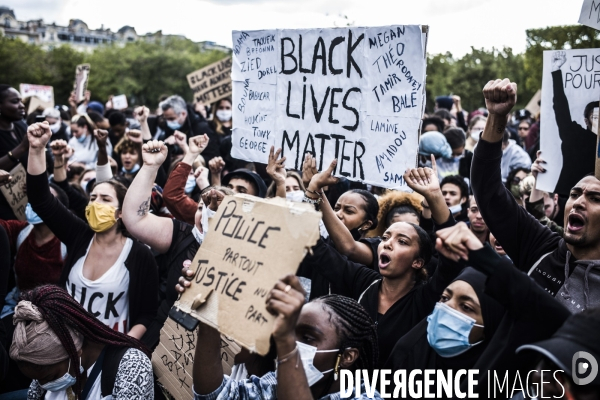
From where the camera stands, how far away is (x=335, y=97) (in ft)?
14.7

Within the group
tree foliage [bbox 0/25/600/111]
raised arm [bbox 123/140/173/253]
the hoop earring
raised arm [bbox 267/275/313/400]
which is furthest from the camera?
tree foliage [bbox 0/25/600/111]

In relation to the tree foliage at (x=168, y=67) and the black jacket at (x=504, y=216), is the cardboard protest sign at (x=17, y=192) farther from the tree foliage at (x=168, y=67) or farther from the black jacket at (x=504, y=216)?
the tree foliage at (x=168, y=67)

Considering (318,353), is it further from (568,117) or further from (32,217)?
(32,217)

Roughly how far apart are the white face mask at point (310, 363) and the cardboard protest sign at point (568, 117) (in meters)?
2.34

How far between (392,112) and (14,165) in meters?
3.73

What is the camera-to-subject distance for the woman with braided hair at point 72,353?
312cm

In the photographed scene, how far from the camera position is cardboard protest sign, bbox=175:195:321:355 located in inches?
88.4

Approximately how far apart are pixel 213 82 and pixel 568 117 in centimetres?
656

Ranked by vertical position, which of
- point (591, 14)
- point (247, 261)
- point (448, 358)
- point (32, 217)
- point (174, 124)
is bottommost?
point (448, 358)

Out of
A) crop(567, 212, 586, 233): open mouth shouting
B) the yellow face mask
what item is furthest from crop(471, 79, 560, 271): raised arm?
the yellow face mask

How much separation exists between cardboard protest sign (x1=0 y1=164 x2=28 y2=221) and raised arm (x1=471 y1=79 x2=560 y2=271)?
13.4 ft

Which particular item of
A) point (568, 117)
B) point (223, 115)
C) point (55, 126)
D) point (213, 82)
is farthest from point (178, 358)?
point (55, 126)

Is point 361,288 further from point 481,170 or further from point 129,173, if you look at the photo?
point 129,173

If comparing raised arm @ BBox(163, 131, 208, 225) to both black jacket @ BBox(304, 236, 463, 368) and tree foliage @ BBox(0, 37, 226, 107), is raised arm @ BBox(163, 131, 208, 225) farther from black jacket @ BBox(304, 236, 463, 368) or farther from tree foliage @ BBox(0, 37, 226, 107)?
tree foliage @ BBox(0, 37, 226, 107)
